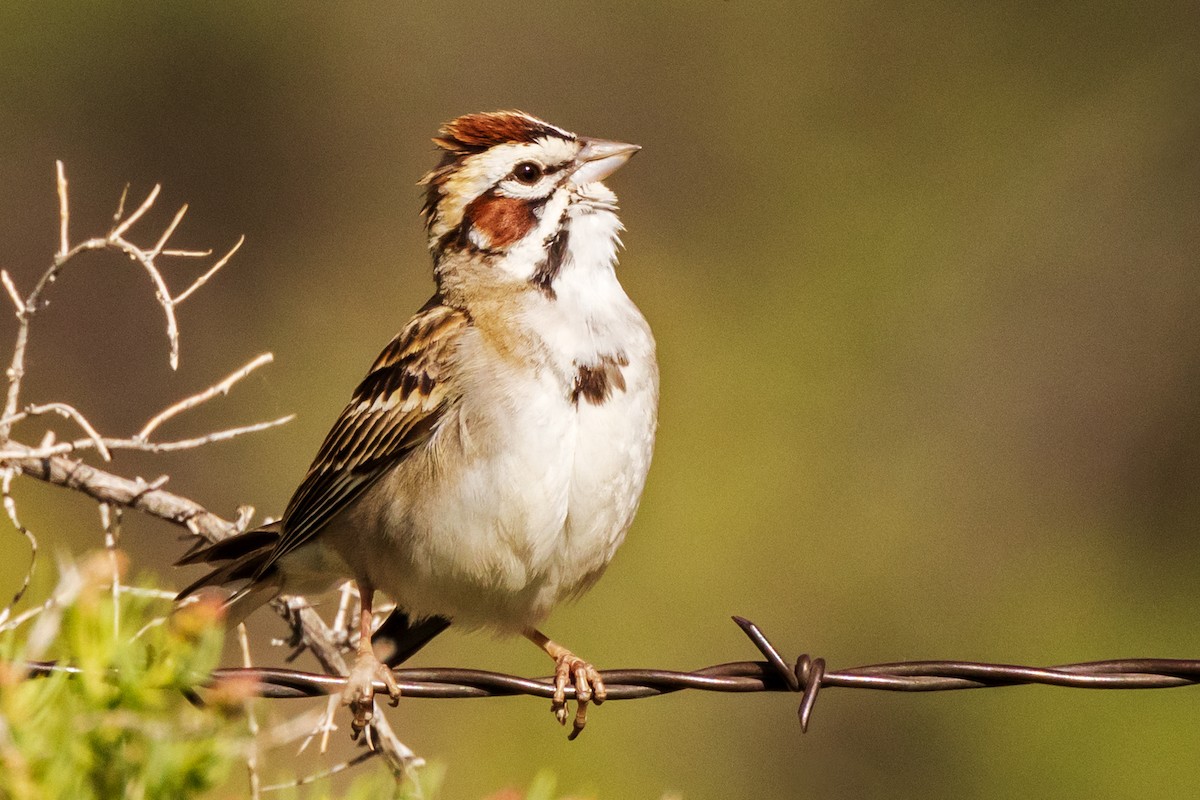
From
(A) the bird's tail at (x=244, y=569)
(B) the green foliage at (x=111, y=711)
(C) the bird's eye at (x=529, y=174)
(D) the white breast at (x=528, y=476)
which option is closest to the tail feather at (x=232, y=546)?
(A) the bird's tail at (x=244, y=569)

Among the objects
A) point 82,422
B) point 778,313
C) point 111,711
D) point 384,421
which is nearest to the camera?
point 111,711

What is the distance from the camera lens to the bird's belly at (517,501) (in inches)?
124

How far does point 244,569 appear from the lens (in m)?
3.46

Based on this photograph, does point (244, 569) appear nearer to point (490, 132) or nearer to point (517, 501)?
point (517, 501)

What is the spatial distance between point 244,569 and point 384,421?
429mm

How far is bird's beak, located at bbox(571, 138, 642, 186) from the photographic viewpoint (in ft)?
11.8

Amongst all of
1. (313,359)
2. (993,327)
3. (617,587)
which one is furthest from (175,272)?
(993,327)

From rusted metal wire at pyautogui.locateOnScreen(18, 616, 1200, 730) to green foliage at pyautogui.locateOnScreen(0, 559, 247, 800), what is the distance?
69 centimetres

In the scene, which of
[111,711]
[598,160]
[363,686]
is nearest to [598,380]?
[598,160]

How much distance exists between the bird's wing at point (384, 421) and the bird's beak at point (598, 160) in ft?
1.36

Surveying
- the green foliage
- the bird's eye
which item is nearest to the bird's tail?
the bird's eye

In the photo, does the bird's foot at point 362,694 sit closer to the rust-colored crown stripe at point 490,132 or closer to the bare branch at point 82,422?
the bare branch at point 82,422

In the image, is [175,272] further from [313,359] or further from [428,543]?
[428,543]

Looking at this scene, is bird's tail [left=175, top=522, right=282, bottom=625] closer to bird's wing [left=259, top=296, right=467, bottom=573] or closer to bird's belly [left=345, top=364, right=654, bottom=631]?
bird's wing [left=259, top=296, right=467, bottom=573]
